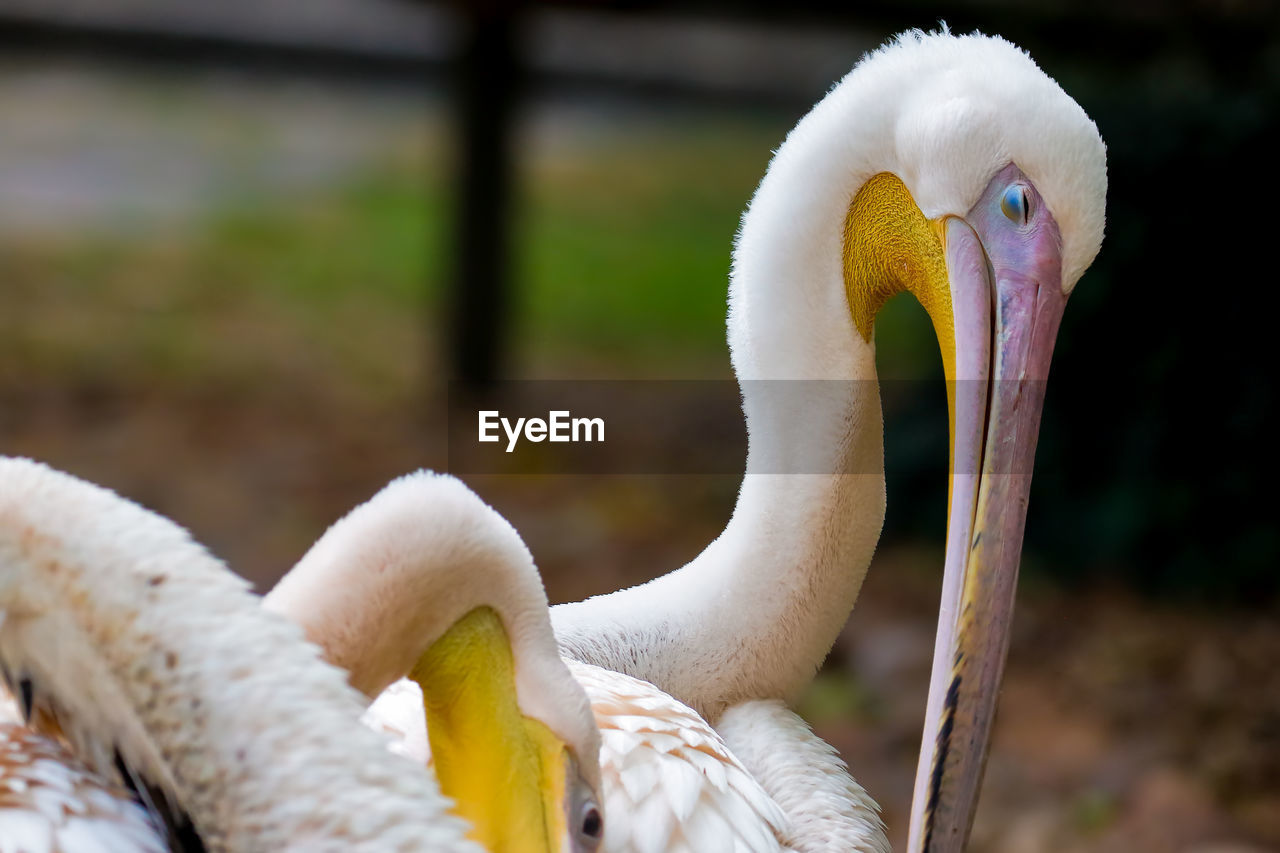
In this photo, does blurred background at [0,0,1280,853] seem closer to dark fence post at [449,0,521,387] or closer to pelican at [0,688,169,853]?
dark fence post at [449,0,521,387]

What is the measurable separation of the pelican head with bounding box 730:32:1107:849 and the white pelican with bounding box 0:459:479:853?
2.18 ft

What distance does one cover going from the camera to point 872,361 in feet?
6.56

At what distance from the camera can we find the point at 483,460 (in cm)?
566

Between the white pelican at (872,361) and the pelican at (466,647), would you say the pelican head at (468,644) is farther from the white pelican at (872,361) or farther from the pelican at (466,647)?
the white pelican at (872,361)

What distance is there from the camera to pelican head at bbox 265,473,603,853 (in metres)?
1.40

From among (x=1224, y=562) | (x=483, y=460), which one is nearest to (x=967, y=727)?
(x=1224, y=562)

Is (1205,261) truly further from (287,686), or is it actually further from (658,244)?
(658,244)

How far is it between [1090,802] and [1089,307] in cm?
166

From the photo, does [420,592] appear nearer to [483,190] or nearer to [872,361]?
[872,361]

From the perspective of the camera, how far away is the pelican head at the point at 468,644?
1399mm

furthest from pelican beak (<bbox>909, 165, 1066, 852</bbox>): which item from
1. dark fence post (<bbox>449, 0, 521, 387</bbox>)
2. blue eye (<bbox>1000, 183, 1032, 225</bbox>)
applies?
dark fence post (<bbox>449, 0, 521, 387</bbox>)

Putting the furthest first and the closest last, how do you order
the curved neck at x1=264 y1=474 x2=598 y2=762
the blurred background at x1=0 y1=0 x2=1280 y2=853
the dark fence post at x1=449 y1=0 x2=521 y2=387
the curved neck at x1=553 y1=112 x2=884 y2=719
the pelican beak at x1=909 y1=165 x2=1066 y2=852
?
the dark fence post at x1=449 y1=0 x2=521 y2=387, the blurred background at x1=0 y1=0 x2=1280 y2=853, the curved neck at x1=553 y1=112 x2=884 y2=719, the pelican beak at x1=909 y1=165 x2=1066 y2=852, the curved neck at x1=264 y1=474 x2=598 y2=762

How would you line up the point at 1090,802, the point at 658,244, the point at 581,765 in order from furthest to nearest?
the point at 658,244 → the point at 1090,802 → the point at 581,765

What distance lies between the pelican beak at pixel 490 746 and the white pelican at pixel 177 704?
104 millimetres
